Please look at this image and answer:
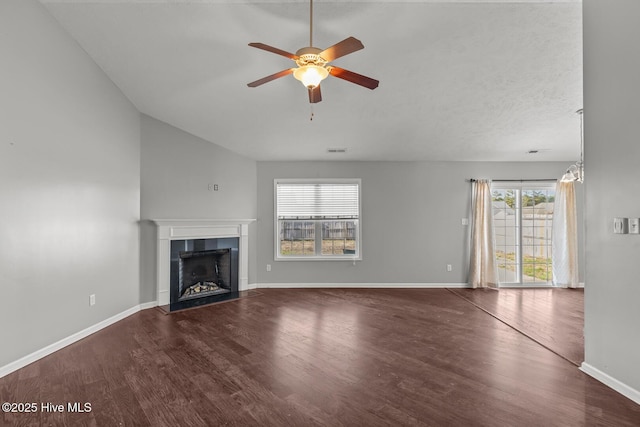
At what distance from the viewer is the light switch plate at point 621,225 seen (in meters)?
2.14

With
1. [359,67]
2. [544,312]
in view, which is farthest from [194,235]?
[544,312]

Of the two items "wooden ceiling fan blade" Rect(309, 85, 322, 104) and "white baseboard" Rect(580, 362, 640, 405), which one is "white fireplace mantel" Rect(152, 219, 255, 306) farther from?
"white baseboard" Rect(580, 362, 640, 405)

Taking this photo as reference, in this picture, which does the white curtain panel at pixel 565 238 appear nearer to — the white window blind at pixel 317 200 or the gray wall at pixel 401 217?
the gray wall at pixel 401 217

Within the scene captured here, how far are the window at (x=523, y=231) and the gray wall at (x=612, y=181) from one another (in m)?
3.57

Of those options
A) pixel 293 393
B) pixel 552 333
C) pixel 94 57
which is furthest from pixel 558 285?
pixel 94 57

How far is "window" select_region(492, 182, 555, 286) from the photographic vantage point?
229 inches

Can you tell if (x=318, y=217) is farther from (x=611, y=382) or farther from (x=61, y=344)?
(x=611, y=382)

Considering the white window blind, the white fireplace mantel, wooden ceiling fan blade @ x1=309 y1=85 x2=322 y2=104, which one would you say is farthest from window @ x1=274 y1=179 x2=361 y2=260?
wooden ceiling fan blade @ x1=309 y1=85 x2=322 y2=104

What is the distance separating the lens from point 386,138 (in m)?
4.77

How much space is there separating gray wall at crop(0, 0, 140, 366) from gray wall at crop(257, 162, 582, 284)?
251 cm

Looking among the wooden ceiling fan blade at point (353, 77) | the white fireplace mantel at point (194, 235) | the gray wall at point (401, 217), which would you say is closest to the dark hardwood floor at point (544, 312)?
the gray wall at point (401, 217)

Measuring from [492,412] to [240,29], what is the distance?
369 cm

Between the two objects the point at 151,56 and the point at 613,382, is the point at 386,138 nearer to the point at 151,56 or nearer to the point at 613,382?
the point at 151,56

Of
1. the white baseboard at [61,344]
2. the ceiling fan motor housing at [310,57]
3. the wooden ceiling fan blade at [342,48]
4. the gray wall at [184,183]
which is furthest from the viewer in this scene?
the gray wall at [184,183]
